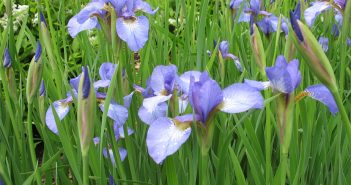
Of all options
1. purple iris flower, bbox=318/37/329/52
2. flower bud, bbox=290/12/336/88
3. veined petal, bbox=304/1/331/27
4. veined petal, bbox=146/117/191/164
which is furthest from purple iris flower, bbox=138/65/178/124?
purple iris flower, bbox=318/37/329/52

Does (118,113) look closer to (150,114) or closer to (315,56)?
(150,114)

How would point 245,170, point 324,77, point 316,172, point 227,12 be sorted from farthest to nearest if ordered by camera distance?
1. point 227,12
2. point 245,170
3. point 316,172
4. point 324,77

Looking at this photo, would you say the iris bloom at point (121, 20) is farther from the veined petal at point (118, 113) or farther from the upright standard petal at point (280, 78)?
the upright standard petal at point (280, 78)

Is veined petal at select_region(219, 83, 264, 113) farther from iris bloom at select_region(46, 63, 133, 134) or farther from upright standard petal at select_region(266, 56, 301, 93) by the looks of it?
iris bloom at select_region(46, 63, 133, 134)

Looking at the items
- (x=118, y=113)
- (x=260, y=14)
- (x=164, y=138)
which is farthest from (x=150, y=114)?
(x=260, y=14)

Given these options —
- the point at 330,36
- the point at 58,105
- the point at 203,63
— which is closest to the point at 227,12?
the point at 203,63

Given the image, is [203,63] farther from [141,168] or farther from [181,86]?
[181,86]
